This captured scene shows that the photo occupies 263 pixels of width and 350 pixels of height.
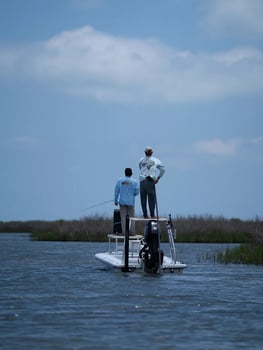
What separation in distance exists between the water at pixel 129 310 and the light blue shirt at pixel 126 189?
1748mm

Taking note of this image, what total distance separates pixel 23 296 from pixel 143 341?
16.7 feet

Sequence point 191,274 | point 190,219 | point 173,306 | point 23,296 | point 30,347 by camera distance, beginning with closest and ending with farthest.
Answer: point 30,347, point 173,306, point 23,296, point 191,274, point 190,219

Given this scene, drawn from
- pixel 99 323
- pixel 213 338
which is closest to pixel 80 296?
pixel 99 323

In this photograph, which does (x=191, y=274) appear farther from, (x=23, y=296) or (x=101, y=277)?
(x=23, y=296)

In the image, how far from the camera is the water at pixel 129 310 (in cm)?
1078

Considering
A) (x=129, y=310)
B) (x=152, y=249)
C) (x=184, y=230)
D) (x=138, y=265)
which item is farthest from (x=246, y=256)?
(x=184, y=230)

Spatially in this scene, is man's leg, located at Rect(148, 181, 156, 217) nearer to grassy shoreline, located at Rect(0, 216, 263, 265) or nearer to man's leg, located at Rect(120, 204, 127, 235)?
man's leg, located at Rect(120, 204, 127, 235)

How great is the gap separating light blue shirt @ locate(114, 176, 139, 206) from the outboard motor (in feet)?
5.00

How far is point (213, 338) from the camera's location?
36.2ft

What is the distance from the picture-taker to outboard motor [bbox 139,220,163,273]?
62.3ft

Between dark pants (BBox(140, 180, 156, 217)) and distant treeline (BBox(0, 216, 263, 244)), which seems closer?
dark pants (BBox(140, 180, 156, 217))

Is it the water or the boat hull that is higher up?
the boat hull

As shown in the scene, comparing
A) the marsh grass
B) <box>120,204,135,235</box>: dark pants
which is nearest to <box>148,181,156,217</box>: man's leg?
<box>120,204,135,235</box>: dark pants

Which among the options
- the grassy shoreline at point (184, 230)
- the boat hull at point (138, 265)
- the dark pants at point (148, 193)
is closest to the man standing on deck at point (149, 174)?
the dark pants at point (148, 193)
